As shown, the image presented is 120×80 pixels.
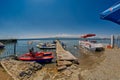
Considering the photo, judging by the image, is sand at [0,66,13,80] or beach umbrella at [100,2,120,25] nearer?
beach umbrella at [100,2,120,25]

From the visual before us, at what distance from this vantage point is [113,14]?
Answer: 12.0 ft

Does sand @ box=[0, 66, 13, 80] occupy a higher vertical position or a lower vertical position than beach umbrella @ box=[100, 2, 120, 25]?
lower

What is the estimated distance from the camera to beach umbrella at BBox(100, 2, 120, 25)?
3534mm

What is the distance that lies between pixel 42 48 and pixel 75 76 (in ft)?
151

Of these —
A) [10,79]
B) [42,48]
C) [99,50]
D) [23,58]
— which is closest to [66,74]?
[10,79]

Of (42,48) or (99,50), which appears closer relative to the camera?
(99,50)

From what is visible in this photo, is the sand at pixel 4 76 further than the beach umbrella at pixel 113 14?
Yes

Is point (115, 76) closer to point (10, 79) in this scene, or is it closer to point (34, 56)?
point (10, 79)

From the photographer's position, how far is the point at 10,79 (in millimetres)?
10859

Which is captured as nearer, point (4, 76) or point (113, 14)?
point (113, 14)

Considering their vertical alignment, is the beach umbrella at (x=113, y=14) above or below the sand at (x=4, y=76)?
above

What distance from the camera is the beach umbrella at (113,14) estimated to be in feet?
11.6

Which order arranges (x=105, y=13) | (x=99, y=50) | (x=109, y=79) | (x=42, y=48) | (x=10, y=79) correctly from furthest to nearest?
(x=42, y=48) → (x=99, y=50) → (x=10, y=79) → (x=109, y=79) → (x=105, y=13)

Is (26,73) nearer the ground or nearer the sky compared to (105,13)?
nearer the ground
